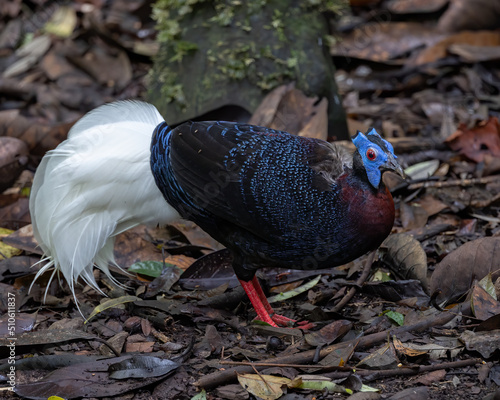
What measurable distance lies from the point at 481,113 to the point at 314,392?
4387 millimetres

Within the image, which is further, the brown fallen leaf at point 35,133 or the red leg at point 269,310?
the brown fallen leaf at point 35,133

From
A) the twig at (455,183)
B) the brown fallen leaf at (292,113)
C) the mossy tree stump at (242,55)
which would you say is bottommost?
the twig at (455,183)

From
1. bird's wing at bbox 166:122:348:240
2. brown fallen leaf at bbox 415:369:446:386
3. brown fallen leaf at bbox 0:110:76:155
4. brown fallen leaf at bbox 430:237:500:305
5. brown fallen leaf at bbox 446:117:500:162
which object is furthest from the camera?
brown fallen leaf at bbox 0:110:76:155

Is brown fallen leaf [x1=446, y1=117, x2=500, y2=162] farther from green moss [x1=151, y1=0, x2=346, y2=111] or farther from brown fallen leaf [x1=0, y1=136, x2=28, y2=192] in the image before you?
brown fallen leaf [x1=0, y1=136, x2=28, y2=192]

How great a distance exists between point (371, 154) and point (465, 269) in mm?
979

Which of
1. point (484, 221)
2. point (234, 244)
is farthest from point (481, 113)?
point (234, 244)

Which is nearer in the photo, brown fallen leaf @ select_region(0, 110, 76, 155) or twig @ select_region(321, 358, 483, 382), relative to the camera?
twig @ select_region(321, 358, 483, 382)

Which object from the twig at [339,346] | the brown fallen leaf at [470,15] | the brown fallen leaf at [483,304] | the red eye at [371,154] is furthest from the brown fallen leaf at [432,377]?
the brown fallen leaf at [470,15]

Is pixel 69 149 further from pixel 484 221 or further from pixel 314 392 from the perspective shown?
pixel 484 221

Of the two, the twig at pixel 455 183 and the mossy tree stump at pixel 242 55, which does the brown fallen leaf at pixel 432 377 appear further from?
the mossy tree stump at pixel 242 55

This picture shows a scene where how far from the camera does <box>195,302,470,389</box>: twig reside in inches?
120

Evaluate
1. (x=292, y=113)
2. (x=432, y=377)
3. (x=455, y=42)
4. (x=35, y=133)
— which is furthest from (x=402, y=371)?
(x=455, y=42)

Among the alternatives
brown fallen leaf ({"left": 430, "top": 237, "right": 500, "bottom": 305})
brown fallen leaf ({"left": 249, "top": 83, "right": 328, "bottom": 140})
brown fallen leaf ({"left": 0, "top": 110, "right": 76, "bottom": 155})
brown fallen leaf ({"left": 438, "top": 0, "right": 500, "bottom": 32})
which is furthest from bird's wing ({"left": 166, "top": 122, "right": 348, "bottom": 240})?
brown fallen leaf ({"left": 438, "top": 0, "right": 500, "bottom": 32})

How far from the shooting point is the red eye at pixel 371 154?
3.34 m
